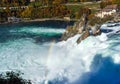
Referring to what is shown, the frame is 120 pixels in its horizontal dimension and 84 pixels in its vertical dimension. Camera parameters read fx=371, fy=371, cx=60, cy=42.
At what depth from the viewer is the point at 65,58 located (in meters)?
22.8

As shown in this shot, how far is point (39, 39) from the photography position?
30688 millimetres

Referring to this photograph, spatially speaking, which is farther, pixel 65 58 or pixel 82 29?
pixel 82 29

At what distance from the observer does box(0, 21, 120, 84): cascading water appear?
755 inches

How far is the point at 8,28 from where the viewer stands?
37.1 metres

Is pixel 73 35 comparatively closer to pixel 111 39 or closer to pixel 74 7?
pixel 111 39

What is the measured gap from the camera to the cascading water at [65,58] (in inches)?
755

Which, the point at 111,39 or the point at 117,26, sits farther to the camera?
the point at 117,26

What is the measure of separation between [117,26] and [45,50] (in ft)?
27.2

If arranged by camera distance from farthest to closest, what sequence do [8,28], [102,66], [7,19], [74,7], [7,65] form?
1. [74,7]
2. [7,19]
3. [8,28]
4. [7,65]
5. [102,66]

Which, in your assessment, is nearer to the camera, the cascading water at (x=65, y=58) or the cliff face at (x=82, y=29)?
the cascading water at (x=65, y=58)

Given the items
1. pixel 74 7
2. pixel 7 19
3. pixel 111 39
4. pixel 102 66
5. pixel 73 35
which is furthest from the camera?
pixel 74 7

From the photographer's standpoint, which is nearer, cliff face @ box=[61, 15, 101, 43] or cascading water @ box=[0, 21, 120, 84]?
cascading water @ box=[0, 21, 120, 84]

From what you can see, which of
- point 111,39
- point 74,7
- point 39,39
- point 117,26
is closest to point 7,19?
point 74,7

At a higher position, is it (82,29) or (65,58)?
(82,29)
